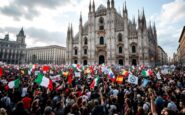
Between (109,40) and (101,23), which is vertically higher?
(101,23)

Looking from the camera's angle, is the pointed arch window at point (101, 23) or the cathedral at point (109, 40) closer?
the cathedral at point (109, 40)

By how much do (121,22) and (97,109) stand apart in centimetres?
4520

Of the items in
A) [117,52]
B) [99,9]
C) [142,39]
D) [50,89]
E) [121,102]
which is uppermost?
[99,9]

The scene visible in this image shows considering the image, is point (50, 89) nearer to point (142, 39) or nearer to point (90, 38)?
point (142, 39)

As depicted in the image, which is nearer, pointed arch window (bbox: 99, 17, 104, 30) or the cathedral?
the cathedral

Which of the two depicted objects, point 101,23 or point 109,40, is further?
point 101,23

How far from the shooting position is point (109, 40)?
46.2 m

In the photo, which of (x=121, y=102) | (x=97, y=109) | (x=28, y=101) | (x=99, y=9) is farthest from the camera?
(x=99, y=9)

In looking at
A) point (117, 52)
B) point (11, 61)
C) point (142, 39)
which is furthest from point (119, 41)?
point (11, 61)

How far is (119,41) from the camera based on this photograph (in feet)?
150

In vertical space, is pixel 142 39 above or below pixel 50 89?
above

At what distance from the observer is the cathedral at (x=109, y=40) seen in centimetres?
4266

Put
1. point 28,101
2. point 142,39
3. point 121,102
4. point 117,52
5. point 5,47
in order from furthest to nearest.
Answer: point 5,47 → point 117,52 → point 142,39 → point 121,102 → point 28,101

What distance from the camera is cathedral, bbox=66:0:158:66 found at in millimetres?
42656
